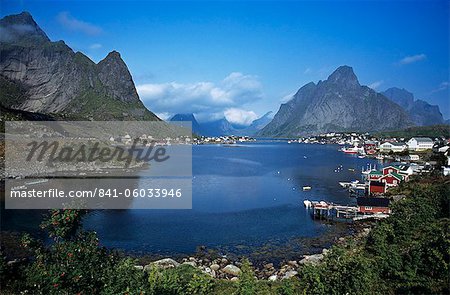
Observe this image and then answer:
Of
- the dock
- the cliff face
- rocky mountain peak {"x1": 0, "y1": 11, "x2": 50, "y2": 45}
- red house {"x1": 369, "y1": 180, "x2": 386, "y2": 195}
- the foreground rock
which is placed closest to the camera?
the foreground rock

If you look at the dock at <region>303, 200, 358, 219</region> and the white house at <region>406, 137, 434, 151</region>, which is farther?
the white house at <region>406, 137, 434, 151</region>

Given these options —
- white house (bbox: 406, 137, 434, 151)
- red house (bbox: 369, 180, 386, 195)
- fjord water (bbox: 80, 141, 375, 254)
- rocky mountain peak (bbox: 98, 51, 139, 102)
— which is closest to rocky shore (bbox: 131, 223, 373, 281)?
fjord water (bbox: 80, 141, 375, 254)

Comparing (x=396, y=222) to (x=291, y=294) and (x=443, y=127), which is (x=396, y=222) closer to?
(x=291, y=294)

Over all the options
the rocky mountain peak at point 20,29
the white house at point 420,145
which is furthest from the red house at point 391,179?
the rocky mountain peak at point 20,29

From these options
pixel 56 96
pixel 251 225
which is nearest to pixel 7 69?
pixel 56 96

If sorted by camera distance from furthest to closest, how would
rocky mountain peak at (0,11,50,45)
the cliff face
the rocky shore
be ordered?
rocky mountain peak at (0,11,50,45) → the cliff face → the rocky shore

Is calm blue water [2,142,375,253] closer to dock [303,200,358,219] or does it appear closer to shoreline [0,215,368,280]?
shoreline [0,215,368,280]

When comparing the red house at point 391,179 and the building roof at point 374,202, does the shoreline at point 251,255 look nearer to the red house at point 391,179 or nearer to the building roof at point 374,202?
the building roof at point 374,202
